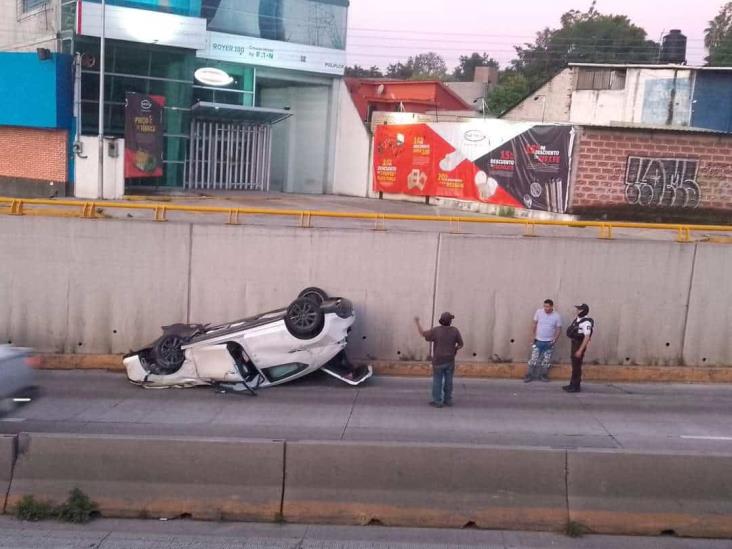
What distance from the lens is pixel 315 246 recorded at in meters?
14.6

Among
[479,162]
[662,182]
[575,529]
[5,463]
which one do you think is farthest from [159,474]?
[479,162]

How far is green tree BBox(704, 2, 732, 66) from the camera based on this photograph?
73.1m

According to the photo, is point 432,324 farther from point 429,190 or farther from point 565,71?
point 565,71

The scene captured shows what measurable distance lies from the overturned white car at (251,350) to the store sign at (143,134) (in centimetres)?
1530

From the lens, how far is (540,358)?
556 inches

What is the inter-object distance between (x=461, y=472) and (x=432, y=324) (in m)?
7.02

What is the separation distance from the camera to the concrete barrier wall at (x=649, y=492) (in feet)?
24.8

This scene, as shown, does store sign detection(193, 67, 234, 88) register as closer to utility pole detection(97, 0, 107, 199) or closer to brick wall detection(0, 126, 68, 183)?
utility pole detection(97, 0, 107, 199)

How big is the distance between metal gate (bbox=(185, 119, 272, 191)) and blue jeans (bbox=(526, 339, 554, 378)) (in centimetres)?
1959

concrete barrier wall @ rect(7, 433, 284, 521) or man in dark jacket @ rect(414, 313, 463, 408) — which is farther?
man in dark jacket @ rect(414, 313, 463, 408)

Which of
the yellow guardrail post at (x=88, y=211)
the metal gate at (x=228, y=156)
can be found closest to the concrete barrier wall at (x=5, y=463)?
the yellow guardrail post at (x=88, y=211)

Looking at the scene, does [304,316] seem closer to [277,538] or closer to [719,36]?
[277,538]

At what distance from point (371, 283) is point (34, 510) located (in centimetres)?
781

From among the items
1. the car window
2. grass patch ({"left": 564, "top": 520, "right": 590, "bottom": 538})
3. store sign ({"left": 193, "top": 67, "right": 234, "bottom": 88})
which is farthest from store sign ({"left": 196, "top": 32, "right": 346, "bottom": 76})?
grass patch ({"left": 564, "top": 520, "right": 590, "bottom": 538})
